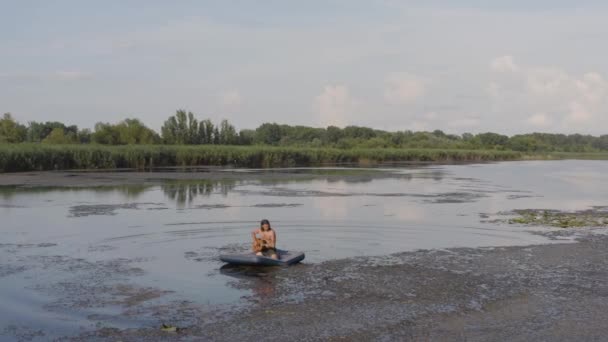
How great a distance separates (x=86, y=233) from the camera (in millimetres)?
17734

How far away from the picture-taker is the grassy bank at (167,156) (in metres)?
48.2

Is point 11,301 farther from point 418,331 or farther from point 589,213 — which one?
point 589,213

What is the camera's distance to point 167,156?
61.4 meters

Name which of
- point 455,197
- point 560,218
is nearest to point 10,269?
point 560,218

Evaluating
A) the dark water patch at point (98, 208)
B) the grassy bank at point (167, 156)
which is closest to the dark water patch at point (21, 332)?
the dark water patch at point (98, 208)

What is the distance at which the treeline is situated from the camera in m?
72.2

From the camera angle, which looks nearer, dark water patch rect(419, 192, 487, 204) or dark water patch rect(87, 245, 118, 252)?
dark water patch rect(87, 245, 118, 252)

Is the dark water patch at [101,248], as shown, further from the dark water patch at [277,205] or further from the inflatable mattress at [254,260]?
the dark water patch at [277,205]

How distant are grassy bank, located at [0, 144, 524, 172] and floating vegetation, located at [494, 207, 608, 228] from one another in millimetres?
36596

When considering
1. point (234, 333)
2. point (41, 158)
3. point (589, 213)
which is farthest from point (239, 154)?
point (234, 333)

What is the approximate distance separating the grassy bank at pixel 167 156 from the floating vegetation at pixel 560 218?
3660 cm

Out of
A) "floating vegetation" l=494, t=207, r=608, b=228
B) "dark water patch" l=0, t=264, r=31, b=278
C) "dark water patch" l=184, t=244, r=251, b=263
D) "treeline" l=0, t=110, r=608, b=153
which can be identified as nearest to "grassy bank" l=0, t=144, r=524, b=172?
"treeline" l=0, t=110, r=608, b=153

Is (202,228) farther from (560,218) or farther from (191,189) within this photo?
(191,189)

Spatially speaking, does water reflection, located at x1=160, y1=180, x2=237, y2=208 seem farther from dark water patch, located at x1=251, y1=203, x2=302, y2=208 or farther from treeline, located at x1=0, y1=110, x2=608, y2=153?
treeline, located at x1=0, y1=110, x2=608, y2=153
